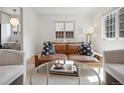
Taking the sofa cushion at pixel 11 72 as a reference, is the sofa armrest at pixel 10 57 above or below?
above

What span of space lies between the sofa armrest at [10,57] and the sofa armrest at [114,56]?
1015mm

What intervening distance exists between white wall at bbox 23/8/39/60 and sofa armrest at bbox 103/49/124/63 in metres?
1.58

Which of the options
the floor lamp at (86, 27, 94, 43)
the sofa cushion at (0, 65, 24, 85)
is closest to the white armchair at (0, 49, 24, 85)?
the sofa cushion at (0, 65, 24, 85)

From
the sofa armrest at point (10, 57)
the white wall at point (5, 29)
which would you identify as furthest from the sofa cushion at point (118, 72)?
the white wall at point (5, 29)

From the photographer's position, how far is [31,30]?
328cm

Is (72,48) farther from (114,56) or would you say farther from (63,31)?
(114,56)

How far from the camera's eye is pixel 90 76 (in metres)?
1.87

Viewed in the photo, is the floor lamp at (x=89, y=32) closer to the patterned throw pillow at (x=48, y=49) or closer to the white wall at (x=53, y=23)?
the white wall at (x=53, y=23)

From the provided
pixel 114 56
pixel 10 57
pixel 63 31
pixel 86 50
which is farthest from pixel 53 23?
pixel 114 56

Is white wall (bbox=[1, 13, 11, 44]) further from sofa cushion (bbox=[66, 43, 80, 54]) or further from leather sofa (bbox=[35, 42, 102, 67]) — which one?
sofa cushion (bbox=[66, 43, 80, 54])

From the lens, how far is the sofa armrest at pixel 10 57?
1.76 m

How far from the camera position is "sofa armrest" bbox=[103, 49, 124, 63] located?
5.21ft

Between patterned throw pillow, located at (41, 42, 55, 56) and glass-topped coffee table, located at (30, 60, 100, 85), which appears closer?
glass-topped coffee table, located at (30, 60, 100, 85)
